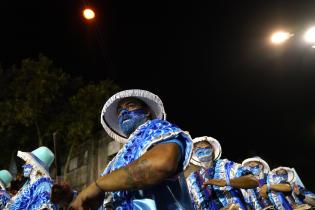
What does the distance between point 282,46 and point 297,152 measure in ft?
32.8

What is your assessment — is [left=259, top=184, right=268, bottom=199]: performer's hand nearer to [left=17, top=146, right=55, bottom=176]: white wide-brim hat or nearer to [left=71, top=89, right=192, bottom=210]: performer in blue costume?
[left=17, top=146, right=55, bottom=176]: white wide-brim hat

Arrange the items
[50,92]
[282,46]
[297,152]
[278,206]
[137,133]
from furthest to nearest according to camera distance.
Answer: [297,152] < [50,92] < [282,46] < [278,206] < [137,133]

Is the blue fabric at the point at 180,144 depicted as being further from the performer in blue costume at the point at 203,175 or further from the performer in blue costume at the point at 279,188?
the performer in blue costume at the point at 279,188

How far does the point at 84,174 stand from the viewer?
12.3 metres

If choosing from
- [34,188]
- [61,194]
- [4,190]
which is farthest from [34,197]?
[61,194]

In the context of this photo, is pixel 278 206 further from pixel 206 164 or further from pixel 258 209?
pixel 206 164

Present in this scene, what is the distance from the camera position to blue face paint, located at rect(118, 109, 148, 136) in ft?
7.89

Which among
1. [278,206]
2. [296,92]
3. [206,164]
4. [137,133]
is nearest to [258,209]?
[206,164]

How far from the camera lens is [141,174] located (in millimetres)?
1763

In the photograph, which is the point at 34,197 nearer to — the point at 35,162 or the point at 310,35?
the point at 35,162

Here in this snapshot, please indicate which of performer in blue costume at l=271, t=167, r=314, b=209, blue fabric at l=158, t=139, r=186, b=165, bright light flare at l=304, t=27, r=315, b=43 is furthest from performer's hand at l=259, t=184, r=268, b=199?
blue fabric at l=158, t=139, r=186, b=165

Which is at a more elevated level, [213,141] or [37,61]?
[37,61]

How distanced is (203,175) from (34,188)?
8.73 feet

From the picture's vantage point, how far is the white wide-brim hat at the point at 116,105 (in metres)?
2.60
